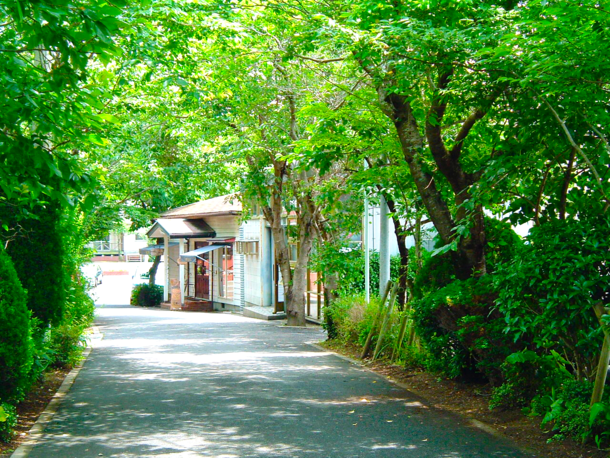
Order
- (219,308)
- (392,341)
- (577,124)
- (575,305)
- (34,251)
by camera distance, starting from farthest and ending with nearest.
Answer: (219,308) < (392,341) < (34,251) < (577,124) < (575,305)

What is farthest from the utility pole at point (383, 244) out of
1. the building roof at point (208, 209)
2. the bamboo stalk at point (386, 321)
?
the building roof at point (208, 209)

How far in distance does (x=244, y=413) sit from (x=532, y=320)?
3545 mm

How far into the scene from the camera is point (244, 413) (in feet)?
28.1

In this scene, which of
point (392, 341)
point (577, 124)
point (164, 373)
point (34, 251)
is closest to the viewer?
point (577, 124)

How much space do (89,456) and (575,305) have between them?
4.66 meters

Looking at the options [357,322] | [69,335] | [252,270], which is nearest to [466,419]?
[357,322]

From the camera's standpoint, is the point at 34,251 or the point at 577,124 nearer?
the point at 577,124

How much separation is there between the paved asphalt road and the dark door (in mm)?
21647

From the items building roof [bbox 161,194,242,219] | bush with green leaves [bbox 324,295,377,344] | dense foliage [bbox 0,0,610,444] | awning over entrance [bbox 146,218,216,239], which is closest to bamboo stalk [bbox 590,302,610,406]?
dense foliage [bbox 0,0,610,444]

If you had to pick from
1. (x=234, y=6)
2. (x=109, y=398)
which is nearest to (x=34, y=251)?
(x=109, y=398)

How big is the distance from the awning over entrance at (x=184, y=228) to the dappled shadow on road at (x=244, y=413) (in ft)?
62.7

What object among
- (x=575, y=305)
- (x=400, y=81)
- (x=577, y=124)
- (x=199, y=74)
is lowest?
(x=575, y=305)

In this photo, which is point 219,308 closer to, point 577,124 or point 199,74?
point 199,74

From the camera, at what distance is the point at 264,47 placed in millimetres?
14984
